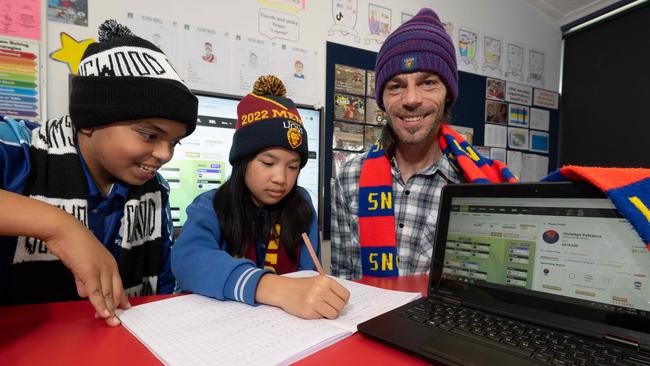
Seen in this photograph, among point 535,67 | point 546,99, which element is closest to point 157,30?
point 535,67

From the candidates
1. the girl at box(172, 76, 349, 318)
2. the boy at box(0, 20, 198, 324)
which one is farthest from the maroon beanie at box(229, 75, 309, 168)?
the boy at box(0, 20, 198, 324)

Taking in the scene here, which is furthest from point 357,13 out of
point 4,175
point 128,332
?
point 128,332

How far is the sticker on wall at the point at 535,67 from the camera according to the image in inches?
91.8

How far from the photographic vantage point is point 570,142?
2.44m

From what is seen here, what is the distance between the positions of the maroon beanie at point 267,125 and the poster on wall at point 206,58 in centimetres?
59

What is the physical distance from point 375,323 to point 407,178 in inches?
28.9

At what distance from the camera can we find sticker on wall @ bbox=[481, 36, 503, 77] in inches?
84.3

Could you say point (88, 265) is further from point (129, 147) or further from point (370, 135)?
point (370, 135)

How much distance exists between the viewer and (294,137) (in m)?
0.89

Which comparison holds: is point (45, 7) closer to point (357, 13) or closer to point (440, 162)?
point (357, 13)

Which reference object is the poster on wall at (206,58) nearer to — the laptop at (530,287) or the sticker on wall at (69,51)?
the sticker on wall at (69,51)

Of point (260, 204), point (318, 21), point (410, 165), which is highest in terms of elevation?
point (318, 21)

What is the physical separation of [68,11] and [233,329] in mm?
1372

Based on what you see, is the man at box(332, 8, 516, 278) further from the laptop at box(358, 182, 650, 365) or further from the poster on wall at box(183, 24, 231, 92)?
the poster on wall at box(183, 24, 231, 92)
